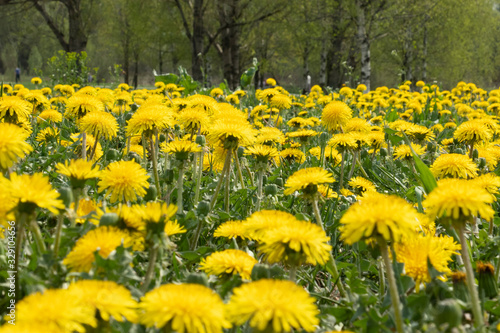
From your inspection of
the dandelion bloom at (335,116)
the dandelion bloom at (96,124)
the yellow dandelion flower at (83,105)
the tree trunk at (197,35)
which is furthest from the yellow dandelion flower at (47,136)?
the tree trunk at (197,35)

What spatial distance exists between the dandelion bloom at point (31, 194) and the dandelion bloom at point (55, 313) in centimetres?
25

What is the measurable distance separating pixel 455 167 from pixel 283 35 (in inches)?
1021

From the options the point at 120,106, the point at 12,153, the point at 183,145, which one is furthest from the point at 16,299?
the point at 120,106

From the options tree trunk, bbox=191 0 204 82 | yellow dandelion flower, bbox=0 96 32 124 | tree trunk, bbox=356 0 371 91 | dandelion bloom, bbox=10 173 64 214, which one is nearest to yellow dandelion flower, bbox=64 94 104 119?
yellow dandelion flower, bbox=0 96 32 124

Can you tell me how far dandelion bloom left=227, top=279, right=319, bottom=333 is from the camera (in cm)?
68

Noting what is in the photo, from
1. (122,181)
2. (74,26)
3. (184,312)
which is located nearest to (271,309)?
(184,312)

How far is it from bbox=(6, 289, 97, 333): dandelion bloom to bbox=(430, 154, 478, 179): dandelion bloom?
59.5 inches

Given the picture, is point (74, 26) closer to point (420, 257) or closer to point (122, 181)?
point (122, 181)

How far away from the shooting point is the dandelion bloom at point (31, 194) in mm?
863

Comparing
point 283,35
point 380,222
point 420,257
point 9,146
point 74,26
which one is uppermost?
point 283,35

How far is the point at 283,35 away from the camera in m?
26.2

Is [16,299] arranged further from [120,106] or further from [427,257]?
[120,106]

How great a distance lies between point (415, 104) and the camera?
16.4ft

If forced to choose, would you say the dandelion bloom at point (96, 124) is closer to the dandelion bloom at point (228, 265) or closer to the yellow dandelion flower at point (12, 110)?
the yellow dandelion flower at point (12, 110)
